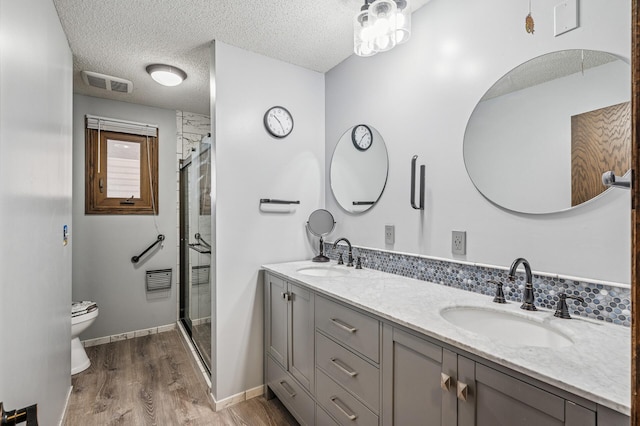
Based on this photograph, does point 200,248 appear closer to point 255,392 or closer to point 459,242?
point 255,392

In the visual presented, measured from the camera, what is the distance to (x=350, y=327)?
1.42 meters

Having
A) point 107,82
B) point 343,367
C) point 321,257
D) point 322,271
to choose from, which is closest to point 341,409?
point 343,367

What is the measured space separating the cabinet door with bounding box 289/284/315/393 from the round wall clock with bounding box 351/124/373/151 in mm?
1114

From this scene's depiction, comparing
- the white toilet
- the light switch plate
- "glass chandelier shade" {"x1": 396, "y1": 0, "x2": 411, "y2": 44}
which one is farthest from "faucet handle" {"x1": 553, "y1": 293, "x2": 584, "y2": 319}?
the white toilet

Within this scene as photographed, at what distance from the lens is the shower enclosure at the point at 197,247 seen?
7.96 ft

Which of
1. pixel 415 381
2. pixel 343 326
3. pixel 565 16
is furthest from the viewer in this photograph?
pixel 343 326

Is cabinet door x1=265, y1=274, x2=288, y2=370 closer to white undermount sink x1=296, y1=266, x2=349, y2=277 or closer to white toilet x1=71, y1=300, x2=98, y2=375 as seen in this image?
white undermount sink x1=296, y1=266, x2=349, y2=277

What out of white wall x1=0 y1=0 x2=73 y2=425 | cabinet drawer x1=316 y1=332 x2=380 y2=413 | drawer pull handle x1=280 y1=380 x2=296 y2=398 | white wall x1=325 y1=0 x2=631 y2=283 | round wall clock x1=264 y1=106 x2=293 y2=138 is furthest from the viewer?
round wall clock x1=264 y1=106 x2=293 y2=138

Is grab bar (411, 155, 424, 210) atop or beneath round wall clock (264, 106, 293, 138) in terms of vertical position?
beneath

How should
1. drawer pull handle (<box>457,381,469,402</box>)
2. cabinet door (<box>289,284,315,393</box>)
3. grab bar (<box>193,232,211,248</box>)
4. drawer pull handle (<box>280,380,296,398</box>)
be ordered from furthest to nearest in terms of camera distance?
grab bar (<box>193,232,211,248</box>) → drawer pull handle (<box>280,380,296,398</box>) → cabinet door (<box>289,284,315,393</box>) → drawer pull handle (<box>457,381,469,402</box>)

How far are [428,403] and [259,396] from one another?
1597 millimetres

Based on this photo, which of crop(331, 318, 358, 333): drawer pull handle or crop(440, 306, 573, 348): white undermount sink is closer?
crop(440, 306, 573, 348): white undermount sink

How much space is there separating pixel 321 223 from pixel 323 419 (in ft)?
4.39

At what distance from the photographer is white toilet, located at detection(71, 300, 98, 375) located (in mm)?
2508
